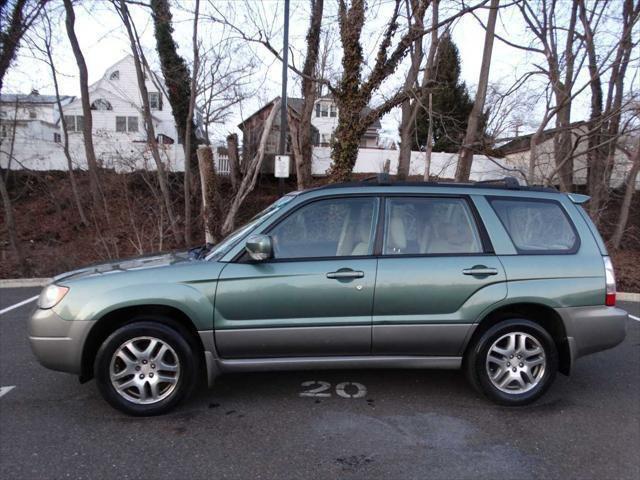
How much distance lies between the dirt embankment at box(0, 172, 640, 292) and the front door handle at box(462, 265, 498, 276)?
8404 millimetres

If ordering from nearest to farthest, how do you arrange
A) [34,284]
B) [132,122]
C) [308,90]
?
[34,284] → [308,90] → [132,122]

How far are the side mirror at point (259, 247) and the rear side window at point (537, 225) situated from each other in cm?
191

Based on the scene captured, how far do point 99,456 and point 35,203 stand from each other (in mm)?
20073

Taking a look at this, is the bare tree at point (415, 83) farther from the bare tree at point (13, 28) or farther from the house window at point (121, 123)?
the house window at point (121, 123)

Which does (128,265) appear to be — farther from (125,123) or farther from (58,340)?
(125,123)

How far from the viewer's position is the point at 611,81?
1293cm

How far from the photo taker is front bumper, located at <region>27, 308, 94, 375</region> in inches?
128

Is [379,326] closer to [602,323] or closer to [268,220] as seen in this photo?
[268,220]

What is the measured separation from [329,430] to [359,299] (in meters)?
A: 0.96

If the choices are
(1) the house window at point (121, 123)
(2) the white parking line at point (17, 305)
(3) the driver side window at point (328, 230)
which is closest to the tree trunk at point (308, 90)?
(2) the white parking line at point (17, 305)

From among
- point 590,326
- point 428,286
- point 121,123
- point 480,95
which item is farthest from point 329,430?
point 121,123

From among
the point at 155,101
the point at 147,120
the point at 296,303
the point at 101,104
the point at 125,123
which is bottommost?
the point at 296,303

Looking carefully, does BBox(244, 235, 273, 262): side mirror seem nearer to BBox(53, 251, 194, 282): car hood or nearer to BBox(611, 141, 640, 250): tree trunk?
BBox(53, 251, 194, 282): car hood

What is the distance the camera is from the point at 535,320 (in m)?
3.76
